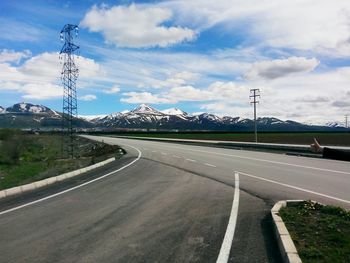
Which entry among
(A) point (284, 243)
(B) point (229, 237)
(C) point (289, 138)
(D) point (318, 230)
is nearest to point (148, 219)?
(B) point (229, 237)

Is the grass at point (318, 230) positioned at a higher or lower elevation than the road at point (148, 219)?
higher

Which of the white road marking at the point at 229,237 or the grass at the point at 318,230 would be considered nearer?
the grass at the point at 318,230

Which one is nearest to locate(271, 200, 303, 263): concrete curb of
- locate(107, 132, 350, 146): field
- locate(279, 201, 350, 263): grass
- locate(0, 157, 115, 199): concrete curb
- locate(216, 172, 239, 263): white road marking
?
locate(279, 201, 350, 263): grass

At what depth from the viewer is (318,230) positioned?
320 inches

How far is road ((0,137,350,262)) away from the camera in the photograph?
7188 millimetres

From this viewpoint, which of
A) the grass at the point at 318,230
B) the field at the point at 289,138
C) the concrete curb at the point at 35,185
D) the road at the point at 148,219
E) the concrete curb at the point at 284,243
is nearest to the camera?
the concrete curb at the point at 284,243

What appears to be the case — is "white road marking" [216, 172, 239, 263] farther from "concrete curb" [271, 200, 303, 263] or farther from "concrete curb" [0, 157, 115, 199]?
"concrete curb" [0, 157, 115, 199]

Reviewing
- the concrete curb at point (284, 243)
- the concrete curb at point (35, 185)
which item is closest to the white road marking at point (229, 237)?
the concrete curb at point (284, 243)

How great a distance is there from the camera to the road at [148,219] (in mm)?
7188

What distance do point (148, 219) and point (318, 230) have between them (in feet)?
10.5

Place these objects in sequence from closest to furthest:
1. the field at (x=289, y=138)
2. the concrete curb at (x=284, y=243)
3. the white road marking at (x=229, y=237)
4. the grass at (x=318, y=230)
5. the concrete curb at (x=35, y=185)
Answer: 1. the concrete curb at (x=284, y=243)
2. the grass at (x=318, y=230)
3. the white road marking at (x=229, y=237)
4. the concrete curb at (x=35, y=185)
5. the field at (x=289, y=138)

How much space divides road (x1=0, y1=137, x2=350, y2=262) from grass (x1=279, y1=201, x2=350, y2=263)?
0.43 metres

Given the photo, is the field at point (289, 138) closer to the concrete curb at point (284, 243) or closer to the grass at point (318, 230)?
the grass at point (318, 230)

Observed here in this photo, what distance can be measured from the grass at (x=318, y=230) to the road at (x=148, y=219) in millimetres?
426
